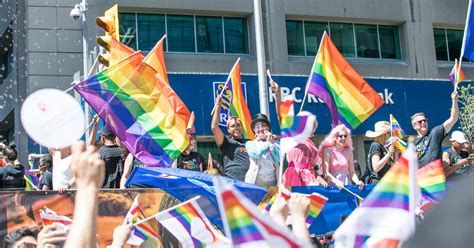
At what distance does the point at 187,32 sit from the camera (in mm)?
21828

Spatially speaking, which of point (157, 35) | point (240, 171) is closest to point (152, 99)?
point (240, 171)

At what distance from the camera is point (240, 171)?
26.8ft

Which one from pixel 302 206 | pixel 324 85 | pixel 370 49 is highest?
pixel 370 49

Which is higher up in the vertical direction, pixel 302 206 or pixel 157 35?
pixel 157 35

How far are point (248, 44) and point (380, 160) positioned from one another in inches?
558

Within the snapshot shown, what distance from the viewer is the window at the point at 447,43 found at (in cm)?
2511

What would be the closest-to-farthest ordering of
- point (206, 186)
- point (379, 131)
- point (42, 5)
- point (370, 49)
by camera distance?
point (206, 186), point (379, 131), point (42, 5), point (370, 49)

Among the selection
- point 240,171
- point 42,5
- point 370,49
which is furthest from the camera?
point 370,49

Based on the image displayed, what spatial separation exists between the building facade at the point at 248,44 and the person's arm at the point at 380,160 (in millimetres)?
11447

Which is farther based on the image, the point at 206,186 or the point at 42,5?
the point at 42,5

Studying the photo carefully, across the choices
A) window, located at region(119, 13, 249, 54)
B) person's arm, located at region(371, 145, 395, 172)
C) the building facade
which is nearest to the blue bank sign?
the building facade

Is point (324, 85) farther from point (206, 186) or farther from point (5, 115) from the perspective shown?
point (5, 115)

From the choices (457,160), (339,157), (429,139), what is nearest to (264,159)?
(339,157)

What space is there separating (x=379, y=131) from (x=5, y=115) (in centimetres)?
1667
